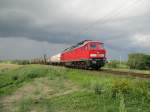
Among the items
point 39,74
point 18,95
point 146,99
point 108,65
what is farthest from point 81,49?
point 146,99

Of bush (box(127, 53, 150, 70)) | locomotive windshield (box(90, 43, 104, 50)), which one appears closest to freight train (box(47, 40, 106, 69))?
locomotive windshield (box(90, 43, 104, 50))

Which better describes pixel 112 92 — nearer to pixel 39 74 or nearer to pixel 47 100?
pixel 47 100

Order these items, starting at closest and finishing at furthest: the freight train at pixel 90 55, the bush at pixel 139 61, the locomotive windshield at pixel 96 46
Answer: the freight train at pixel 90 55 → the locomotive windshield at pixel 96 46 → the bush at pixel 139 61

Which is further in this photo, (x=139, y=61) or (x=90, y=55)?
(x=139, y=61)

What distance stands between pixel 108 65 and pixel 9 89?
2798 cm

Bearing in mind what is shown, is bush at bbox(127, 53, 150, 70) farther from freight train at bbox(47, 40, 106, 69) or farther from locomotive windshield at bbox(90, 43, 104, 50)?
locomotive windshield at bbox(90, 43, 104, 50)

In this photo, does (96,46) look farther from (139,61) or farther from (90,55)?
(139,61)

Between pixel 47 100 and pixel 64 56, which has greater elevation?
pixel 64 56

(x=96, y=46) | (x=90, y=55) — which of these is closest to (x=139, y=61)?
(x=96, y=46)

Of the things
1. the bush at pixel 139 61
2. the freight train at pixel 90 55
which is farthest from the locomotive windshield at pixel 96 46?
the bush at pixel 139 61

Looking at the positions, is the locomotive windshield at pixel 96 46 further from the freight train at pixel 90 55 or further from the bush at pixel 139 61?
the bush at pixel 139 61

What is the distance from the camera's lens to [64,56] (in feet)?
148

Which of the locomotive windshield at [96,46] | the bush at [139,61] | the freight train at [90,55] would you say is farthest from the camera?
the bush at [139,61]

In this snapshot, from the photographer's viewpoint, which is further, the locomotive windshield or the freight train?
the locomotive windshield
